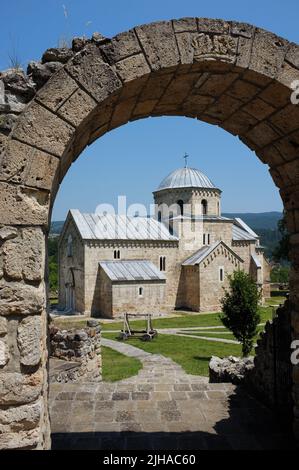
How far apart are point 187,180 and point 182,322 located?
1643 centimetres

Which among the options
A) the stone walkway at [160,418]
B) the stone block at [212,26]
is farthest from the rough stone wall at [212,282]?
the stone block at [212,26]

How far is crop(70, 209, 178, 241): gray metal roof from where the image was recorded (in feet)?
103

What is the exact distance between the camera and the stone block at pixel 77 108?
352 centimetres

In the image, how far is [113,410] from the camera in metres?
6.31

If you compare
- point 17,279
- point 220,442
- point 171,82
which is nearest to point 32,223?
point 17,279

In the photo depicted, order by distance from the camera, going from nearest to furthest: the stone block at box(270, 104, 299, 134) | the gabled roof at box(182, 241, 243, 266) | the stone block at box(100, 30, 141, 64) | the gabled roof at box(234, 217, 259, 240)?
A: 1. the stone block at box(100, 30, 141, 64)
2. the stone block at box(270, 104, 299, 134)
3. the gabled roof at box(182, 241, 243, 266)
4. the gabled roof at box(234, 217, 259, 240)

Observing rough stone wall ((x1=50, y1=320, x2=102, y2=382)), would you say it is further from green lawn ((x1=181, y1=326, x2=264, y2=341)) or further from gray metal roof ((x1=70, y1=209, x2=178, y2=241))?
gray metal roof ((x1=70, y1=209, x2=178, y2=241))

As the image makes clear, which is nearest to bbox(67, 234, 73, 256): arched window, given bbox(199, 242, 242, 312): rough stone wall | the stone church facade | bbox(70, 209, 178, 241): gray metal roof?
the stone church facade

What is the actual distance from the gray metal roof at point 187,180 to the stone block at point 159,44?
34305mm

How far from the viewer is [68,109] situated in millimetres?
3527

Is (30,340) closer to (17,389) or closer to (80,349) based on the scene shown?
(17,389)

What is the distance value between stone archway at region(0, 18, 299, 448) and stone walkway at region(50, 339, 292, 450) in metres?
1.84

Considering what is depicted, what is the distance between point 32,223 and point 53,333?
8.08 meters

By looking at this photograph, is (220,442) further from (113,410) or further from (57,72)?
(57,72)
